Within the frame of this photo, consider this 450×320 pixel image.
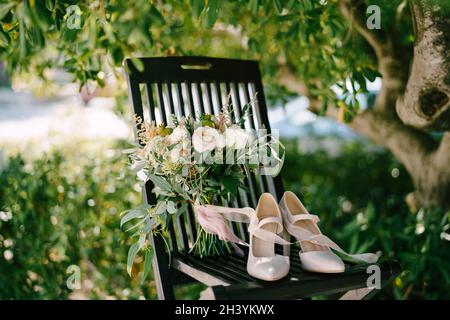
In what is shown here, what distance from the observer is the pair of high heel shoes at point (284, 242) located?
1469 mm

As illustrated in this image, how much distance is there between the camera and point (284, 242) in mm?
1539

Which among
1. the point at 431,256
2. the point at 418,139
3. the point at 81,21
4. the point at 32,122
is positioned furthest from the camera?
the point at 32,122

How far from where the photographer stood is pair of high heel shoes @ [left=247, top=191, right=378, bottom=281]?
147cm

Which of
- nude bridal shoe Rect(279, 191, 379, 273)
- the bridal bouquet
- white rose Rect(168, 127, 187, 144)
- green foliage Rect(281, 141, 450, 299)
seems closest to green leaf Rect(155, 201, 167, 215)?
the bridal bouquet

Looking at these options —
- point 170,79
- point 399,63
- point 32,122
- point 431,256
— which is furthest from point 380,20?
point 32,122

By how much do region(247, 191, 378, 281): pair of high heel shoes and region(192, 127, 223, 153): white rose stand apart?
257 mm

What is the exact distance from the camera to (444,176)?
263 centimetres

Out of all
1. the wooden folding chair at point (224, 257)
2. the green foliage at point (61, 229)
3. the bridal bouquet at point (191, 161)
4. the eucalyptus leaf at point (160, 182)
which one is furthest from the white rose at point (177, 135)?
the green foliage at point (61, 229)

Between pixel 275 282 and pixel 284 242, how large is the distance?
0.15 m

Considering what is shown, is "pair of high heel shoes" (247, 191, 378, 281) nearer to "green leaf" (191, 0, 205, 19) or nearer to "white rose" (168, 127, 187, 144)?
"white rose" (168, 127, 187, 144)

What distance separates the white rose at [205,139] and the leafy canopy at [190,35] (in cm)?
30
